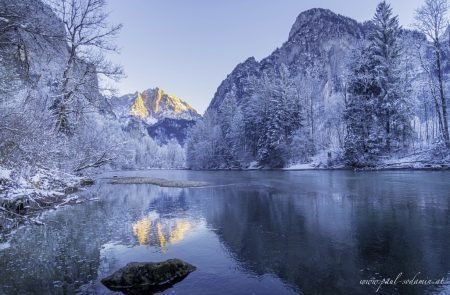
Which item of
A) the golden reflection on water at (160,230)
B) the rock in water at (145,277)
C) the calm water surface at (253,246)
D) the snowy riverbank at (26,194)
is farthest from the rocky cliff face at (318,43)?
the rock in water at (145,277)

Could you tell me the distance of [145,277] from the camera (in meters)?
6.32

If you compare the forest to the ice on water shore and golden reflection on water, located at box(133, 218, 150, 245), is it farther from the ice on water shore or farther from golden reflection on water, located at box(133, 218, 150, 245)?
golden reflection on water, located at box(133, 218, 150, 245)

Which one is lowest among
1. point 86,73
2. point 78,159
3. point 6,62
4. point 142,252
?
point 142,252

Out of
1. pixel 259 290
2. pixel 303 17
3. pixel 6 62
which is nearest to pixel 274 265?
pixel 259 290

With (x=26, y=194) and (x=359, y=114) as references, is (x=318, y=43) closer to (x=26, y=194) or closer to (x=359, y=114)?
(x=359, y=114)

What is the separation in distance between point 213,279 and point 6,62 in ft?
26.8

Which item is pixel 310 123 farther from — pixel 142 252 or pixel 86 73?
pixel 142 252

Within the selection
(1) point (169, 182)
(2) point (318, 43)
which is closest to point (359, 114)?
(1) point (169, 182)

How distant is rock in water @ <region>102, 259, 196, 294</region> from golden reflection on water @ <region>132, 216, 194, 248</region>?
→ 2.69 meters

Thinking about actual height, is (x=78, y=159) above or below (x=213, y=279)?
above

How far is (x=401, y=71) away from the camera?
38688 millimetres

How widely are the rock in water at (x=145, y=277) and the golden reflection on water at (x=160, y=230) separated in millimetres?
2692

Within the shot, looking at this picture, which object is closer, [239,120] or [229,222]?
[229,222]

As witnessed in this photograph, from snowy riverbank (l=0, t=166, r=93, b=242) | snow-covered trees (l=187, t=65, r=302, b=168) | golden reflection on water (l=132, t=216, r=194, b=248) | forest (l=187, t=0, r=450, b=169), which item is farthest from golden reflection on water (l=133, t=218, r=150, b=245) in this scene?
snow-covered trees (l=187, t=65, r=302, b=168)
